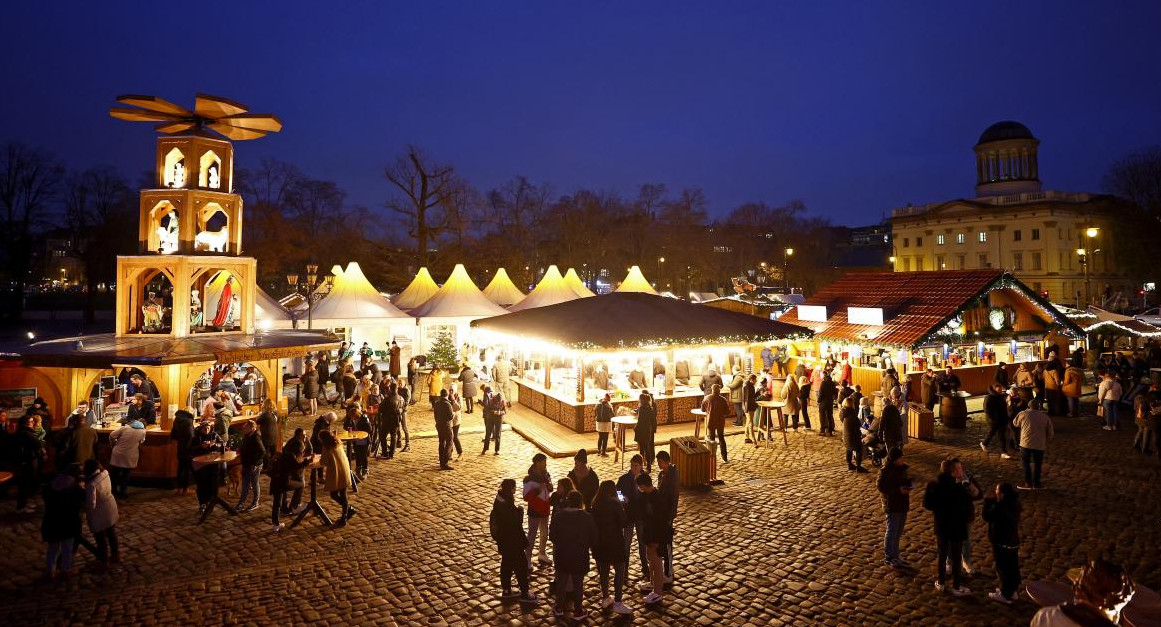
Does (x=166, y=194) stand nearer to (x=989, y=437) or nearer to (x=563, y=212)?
(x=989, y=437)

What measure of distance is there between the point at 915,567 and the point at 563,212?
4944 centimetres

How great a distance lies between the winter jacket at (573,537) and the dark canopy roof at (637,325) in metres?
Answer: 7.99

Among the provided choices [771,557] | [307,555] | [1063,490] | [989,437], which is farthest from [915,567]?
[307,555]

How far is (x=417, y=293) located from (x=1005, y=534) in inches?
975

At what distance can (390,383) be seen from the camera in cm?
1267

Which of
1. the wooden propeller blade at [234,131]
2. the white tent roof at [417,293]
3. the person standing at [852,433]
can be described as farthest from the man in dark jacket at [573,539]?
the white tent roof at [417,293]

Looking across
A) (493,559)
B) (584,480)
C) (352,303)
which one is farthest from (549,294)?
(584,480)

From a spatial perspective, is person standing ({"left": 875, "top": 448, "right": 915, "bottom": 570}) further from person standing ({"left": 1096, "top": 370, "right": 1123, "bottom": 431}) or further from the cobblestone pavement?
person standing ({"left": 1096, "top": 370, "right": 1123, "bottom": 431})

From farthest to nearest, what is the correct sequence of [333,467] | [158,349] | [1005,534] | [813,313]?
[813,313], [158,349], [333,467], [1005,534]

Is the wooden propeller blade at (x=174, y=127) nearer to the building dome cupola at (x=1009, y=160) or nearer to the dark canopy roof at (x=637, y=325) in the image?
the dark canopy roof at (x=637, y=325)

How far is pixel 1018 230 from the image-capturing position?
195 feet

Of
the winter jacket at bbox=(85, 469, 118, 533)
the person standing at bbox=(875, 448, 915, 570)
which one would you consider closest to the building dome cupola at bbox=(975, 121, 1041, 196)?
the person standing at bbox=(875, 448, 915, 570)

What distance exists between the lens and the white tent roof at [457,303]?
81.1ft

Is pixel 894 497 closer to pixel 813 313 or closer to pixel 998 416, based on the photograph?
pixel 998 416
